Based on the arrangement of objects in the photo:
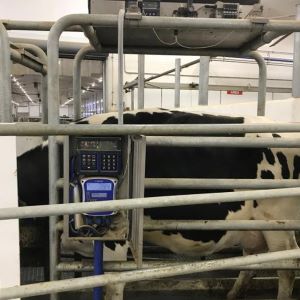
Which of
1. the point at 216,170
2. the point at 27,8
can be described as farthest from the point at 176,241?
the point at 27,8

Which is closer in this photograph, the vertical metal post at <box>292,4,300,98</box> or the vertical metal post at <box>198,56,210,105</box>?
the vertical metal post at <box>198,56,210,105</box>

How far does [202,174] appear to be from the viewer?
1970 millimetres

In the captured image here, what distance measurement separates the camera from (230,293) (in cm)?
236

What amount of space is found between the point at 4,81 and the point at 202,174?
1.09 meters

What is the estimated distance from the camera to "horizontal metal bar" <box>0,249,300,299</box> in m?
0.83

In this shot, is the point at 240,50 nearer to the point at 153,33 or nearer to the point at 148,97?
the point at 153,33

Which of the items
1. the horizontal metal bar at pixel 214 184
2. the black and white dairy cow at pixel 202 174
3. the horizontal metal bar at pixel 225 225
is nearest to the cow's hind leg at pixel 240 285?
the black and white dairy cow at pixel 202 174

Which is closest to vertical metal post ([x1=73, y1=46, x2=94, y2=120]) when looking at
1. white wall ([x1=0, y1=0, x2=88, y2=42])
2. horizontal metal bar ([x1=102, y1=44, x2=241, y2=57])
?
horizontal metal bar ([x1=102, y1=44, x2=241, y2=57])

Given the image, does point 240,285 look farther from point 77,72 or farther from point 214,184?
point 77,72

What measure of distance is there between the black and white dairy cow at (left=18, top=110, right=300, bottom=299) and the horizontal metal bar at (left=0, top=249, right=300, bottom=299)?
892 mm

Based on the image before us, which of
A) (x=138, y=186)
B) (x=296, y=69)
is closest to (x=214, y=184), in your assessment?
(x=138, y=186)

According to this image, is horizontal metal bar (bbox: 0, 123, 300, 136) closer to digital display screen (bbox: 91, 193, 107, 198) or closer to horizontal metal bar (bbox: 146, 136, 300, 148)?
horizontal metal bar (bbox: 146, 136, 300, 148)

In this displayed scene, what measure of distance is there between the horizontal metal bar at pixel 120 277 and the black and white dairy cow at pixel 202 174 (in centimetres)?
89

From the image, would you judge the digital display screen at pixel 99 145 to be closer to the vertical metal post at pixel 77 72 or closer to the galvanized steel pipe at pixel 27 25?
the galvanized steel pipe at pixel 27 25
